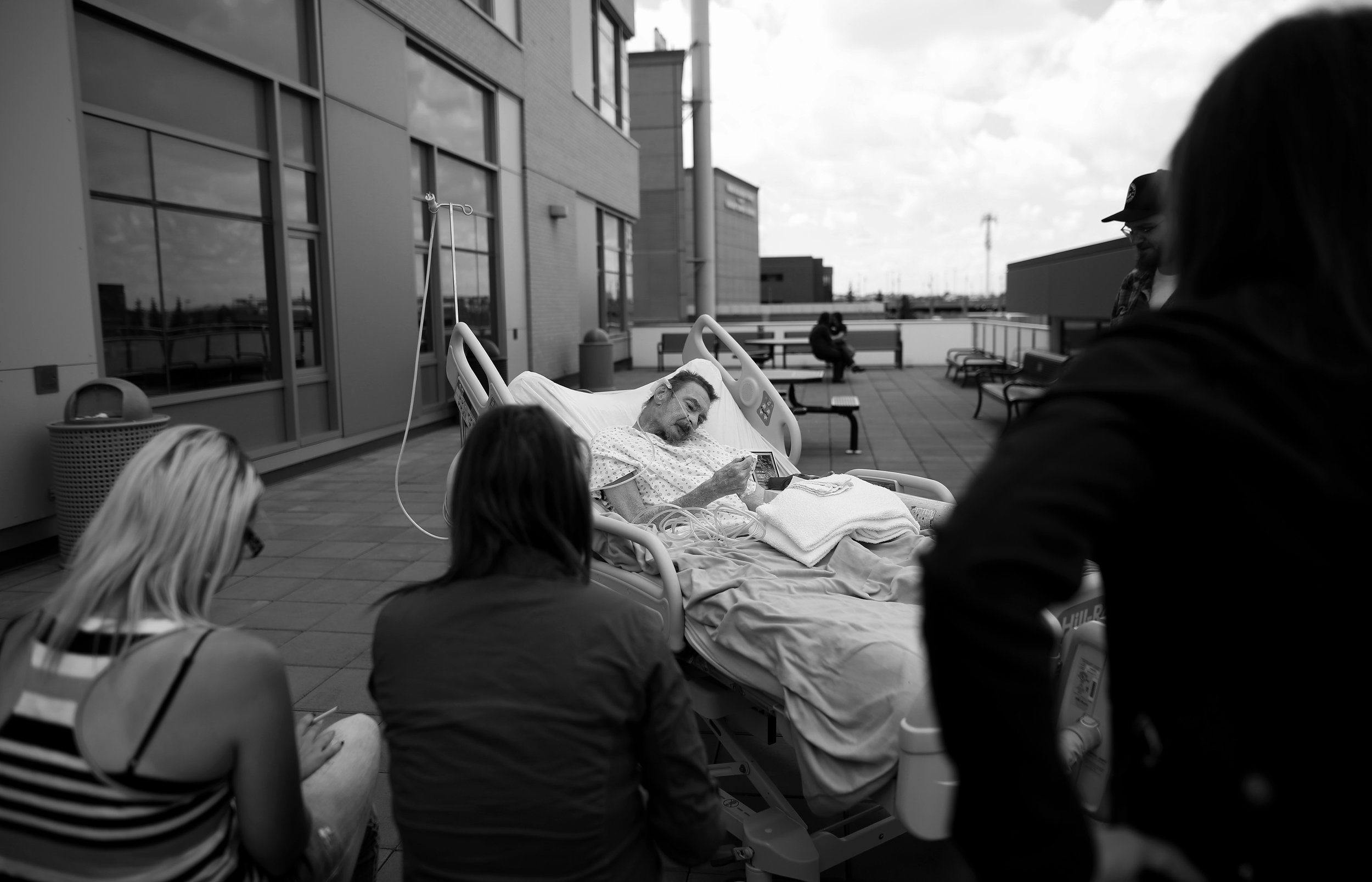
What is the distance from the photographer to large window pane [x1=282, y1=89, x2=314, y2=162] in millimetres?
8109

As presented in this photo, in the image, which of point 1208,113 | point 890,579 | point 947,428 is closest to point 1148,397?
point 1208,113

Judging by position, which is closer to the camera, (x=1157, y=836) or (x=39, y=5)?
(x=1157, y=836)

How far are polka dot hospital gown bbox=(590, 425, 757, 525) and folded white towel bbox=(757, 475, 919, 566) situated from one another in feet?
1.28

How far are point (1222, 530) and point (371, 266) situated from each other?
9.49m

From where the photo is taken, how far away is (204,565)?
4.98 feet

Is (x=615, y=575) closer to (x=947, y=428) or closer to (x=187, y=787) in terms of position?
(x=187, y=787)

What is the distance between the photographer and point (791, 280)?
208 ft

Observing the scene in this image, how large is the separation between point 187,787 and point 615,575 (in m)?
1.77

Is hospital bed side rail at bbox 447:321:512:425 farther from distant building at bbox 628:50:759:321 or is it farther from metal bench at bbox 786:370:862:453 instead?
distant building at bbox 628:50:759:321

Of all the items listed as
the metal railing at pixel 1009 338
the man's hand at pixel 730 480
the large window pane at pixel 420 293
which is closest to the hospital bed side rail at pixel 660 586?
the man's hand at pixel 730 480

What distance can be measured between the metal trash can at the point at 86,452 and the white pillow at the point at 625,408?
2.36m

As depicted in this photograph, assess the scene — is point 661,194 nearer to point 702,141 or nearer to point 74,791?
point 702,141

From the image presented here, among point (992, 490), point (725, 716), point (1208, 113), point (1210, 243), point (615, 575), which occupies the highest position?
point (1208, 113)

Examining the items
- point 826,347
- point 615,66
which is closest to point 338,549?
point 826,347
